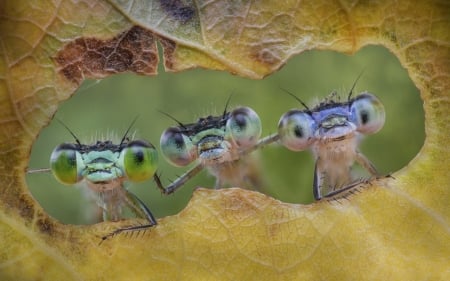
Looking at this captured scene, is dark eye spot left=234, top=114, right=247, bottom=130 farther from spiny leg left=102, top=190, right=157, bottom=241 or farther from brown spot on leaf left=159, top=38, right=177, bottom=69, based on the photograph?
spiny leg left=102, top=190, right=157, bottom=241

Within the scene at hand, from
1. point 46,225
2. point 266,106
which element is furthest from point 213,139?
point 266,106

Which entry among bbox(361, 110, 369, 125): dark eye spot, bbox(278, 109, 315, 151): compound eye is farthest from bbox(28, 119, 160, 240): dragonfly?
bbox(361, 110, 369, 125): dark eye spot

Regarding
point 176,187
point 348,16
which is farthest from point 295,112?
point 176,187

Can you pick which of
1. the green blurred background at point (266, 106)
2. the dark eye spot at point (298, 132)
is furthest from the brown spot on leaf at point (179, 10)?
the green blurred background at point (266, 106)

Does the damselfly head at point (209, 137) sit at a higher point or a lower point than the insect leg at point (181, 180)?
higher

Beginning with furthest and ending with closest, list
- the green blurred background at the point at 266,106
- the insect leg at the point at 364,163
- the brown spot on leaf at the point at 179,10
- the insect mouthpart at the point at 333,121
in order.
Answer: the green blurred background at the point at 266,106
the insect leg at the point at 364,163
the insect mouthpart at the point at 333,121
the brown spot on leaf at the point at 179,10

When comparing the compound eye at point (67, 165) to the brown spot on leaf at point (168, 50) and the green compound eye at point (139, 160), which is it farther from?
the brown spot on leaf at point (168, 50)

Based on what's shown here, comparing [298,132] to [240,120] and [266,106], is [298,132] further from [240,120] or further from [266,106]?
[266,106]
